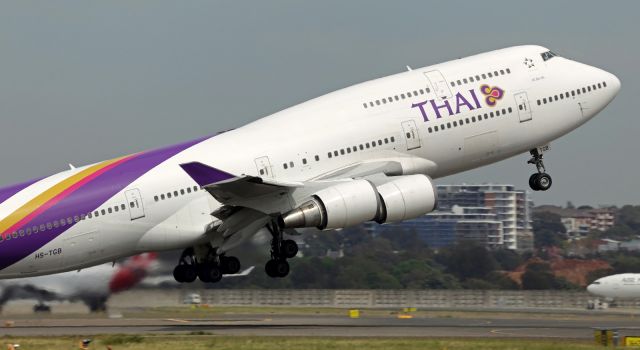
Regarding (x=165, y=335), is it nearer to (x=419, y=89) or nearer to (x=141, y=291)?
(x=141, y=291)

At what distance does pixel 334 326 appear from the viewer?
195ft

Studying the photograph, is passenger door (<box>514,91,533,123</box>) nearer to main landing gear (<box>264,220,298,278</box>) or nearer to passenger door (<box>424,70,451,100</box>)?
passenger door (<box>424,70,451,100</box>)

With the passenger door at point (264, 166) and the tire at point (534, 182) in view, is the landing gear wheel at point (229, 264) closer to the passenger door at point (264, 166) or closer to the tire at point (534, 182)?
the passenger door at point (264, 166)

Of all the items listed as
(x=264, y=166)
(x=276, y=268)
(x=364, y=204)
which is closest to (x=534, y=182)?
(x=364, y=204)

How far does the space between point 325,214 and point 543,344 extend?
31.7ft

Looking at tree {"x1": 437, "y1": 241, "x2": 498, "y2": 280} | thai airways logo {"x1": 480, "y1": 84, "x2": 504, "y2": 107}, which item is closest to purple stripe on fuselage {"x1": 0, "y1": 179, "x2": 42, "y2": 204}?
thai airways logo {"x1": 480, "y1": 84, "x2": 504, "y2": 107}

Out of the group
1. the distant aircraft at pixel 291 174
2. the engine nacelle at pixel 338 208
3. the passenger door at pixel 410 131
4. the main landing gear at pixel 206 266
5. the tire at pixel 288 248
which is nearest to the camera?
the engine nacelle at pixel 338 208

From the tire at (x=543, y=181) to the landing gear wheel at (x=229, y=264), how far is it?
44.8 feet

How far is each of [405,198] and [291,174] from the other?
15.0 feet

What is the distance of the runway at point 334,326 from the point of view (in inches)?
2136

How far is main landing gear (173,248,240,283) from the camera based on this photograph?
168 ft

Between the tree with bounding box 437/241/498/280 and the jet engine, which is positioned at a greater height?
the tree with bounding box 437/241/498/280

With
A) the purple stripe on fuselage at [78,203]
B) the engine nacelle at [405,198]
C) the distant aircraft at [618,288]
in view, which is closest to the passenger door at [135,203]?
the purple stripe on fuselage at [78,203]

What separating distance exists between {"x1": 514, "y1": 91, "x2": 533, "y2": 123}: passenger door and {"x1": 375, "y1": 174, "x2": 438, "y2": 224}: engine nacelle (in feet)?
19.6
